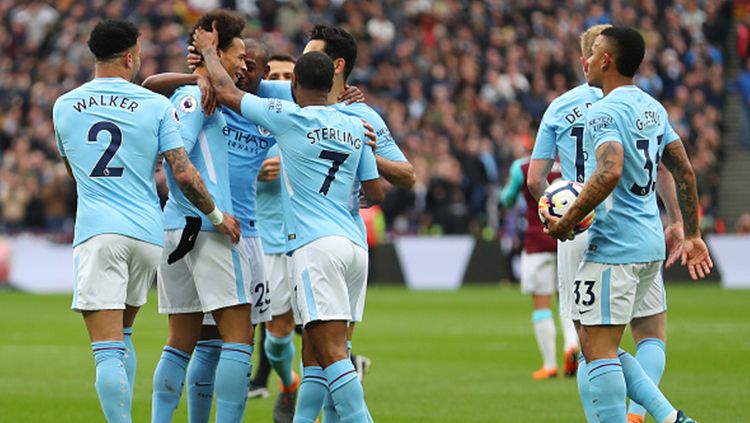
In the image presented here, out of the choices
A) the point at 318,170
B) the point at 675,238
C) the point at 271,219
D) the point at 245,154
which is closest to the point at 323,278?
the point at 318,170

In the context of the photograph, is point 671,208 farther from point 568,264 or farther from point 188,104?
point 188,104

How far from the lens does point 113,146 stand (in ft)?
26.6

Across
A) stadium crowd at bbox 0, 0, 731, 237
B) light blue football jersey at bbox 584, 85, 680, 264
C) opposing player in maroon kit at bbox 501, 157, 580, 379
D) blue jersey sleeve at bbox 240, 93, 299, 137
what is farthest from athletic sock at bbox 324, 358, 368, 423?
stadium crowd at bbox 0, 0, 731, 237

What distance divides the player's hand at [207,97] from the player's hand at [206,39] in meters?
0.21

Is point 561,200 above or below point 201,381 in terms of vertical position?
above

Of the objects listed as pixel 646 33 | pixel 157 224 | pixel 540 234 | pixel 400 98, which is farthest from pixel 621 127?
pixel 646 33

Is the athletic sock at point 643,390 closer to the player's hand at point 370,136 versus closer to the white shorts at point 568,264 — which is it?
the white shorts at point 568,264

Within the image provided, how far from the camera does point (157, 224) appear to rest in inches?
324

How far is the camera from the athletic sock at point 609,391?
7953 mm

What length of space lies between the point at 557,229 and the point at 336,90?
67.5 inches

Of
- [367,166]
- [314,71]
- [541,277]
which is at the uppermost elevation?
[314,71]

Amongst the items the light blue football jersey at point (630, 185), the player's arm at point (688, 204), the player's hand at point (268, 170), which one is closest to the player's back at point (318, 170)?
the light blue football jersey at point (630, 185)

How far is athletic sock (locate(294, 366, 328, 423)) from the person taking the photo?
8.23 m

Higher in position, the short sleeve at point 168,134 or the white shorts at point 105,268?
the short sleeve at point 168,134
